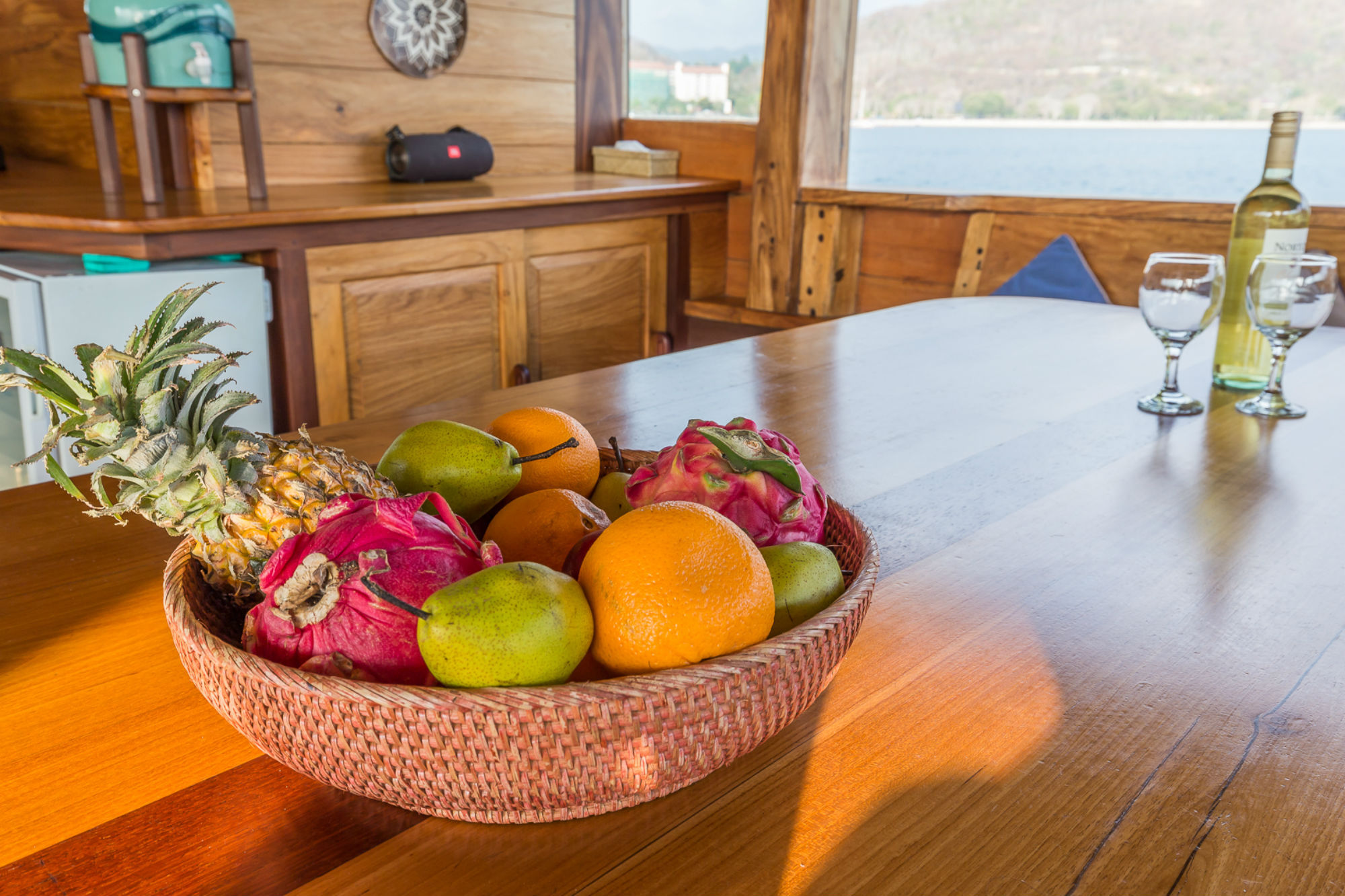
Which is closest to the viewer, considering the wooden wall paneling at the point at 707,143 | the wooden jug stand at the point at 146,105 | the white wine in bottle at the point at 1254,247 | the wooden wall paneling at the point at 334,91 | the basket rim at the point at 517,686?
the basket rim at the point at 517,686

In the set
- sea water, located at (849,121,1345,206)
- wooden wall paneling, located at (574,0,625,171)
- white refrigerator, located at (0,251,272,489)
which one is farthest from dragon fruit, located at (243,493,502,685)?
sea water, located at (849,121,1345,206)

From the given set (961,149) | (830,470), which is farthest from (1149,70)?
(830,470)

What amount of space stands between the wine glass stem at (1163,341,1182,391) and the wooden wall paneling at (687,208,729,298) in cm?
228

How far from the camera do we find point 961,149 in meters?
39.2

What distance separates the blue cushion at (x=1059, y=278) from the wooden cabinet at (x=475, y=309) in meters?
1.17

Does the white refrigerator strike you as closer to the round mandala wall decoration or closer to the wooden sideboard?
the wooden sideboard

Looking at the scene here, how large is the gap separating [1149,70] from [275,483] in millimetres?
37171

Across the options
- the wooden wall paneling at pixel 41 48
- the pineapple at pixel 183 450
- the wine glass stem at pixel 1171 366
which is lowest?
the wine glass stem at pixel 1171 366

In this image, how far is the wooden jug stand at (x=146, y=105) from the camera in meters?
2.03

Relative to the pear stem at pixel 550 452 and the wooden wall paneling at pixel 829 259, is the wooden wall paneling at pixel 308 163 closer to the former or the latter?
the wooden wall paneling at pixel 829 259

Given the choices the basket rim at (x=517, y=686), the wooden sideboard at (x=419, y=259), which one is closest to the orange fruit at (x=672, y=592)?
the basket rim at (x=517, y=686)

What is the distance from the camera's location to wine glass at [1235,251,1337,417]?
102cm

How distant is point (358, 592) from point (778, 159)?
2839 millimetres

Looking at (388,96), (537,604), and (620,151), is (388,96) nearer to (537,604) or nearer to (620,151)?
(620,151)
